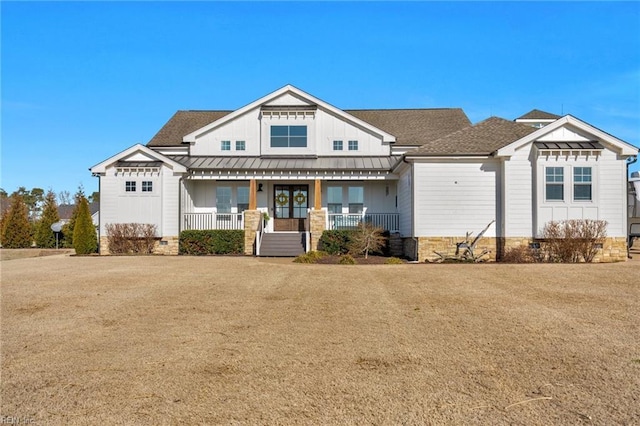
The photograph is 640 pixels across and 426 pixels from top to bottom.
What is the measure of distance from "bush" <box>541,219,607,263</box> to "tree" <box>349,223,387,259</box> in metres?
6.08

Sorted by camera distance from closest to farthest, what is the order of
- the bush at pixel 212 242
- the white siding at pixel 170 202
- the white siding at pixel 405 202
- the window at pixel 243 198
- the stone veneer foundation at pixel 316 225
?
the white siding at pixel 405 202 < the stone veneer foundation at pixel 316 225 < the bush at pixel 212 242 < the white siding at pixel 170 202 < the window at pixel 243 198

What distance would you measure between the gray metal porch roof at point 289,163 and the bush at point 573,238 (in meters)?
7.13

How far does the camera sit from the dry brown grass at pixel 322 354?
149 inches

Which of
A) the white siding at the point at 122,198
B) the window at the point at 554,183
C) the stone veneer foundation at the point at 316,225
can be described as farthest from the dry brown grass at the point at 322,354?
the white siding at the point at 122,198

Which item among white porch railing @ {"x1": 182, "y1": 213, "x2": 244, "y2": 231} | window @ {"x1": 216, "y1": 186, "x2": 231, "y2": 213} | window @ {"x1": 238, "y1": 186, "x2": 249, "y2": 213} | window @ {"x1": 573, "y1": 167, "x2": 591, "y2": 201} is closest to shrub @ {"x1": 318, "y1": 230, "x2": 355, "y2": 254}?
white porch railing @ {"x1": 182, "y1": 213, "x2": 244, "y2": 231}

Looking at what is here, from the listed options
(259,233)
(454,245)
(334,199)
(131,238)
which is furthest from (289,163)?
(454,245)

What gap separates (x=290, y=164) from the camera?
21281 millimetres

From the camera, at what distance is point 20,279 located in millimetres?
11242

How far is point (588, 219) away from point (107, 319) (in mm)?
15739

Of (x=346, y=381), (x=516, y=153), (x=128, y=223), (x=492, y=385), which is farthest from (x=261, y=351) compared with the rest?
(x=128, y=223)

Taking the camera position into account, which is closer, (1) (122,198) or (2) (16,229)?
(1) (122,198)

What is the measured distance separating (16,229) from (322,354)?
28495 mm

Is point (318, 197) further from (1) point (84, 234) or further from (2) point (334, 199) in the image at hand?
(1) point (84, 234)

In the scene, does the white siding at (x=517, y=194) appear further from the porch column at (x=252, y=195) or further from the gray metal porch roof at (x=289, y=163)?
the porch column at (x=252, y=195)
